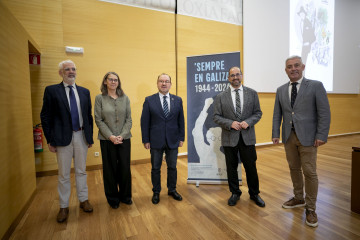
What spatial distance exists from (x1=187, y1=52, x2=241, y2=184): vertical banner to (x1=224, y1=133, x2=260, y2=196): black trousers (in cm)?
58

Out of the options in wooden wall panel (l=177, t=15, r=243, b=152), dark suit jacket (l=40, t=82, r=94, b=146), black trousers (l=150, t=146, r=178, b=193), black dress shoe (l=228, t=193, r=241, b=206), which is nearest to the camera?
dark suit jacket (l=40, t=82, r=94, b=146)

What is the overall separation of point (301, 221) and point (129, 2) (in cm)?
467

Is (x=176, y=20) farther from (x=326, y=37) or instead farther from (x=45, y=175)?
(x=326, y=37)

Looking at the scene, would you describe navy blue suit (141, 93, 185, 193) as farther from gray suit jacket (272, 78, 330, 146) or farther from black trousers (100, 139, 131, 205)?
gray suit jacket (272, 78, 330, 146)

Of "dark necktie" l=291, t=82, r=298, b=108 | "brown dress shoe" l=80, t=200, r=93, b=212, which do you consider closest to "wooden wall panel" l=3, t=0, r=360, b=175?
"brown dress shoe" l=80, t=200, r=93, b=212

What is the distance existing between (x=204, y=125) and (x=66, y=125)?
6.16 feet

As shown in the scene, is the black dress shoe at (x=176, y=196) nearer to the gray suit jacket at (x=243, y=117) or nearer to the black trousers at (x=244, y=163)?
the black trousers at (x=244, y=163)

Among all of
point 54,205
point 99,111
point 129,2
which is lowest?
point 54,205

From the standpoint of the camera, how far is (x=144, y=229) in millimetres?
2049

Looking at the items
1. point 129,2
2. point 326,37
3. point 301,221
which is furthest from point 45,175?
point 326,37

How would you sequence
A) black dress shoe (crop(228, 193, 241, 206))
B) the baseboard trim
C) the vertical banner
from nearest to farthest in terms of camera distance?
the baseboard trim, black dress shoe (crop(228, 193, 241, 206)), the vertical banner

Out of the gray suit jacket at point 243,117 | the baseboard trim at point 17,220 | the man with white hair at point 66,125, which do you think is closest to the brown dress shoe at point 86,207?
the man with white hair at point 66,125

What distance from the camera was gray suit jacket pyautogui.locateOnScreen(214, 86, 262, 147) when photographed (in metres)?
2.42

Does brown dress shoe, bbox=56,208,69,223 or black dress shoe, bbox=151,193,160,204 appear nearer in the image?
brown dress shoe, bbox=56,208,69,223
